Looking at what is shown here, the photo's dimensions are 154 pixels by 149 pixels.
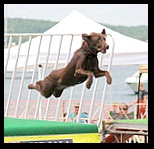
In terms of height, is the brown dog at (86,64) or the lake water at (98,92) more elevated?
the brown dog at (86,64)

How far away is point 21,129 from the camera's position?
2900 mm

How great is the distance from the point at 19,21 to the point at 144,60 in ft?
98.4

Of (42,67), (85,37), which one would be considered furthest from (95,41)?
(42,67)

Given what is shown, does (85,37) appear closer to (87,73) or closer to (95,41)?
(95,41)

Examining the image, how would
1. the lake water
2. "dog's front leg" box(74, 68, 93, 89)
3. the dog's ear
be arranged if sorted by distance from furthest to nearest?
the lake water → the dog's ear → "dog's front leg" box(74, 68, 93, 89)

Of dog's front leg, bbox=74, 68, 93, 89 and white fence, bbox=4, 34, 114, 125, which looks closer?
dog's front leg, bbox=74, 68, 93, 89

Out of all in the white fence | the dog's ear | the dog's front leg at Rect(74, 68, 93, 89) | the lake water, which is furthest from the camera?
the lake water

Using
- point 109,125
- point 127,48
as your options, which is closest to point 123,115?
point 127,48

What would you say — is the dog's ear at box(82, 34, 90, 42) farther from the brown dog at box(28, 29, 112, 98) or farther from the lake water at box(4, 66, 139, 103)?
the lake water at box(4, 66, 139, 103)

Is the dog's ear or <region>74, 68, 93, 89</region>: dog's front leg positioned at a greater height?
the dog's ear

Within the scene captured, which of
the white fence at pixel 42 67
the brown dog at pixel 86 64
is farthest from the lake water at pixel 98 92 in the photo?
the brown dog at pixel 86 64

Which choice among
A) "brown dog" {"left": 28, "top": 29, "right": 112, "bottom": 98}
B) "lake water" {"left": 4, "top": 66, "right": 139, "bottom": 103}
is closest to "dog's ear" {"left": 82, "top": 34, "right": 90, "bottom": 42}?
"brown dog" {"left": 28, "top": 29, "right": 112, "bottom": 98}

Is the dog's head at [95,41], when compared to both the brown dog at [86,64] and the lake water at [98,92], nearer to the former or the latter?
the brown dog at [86,64]
